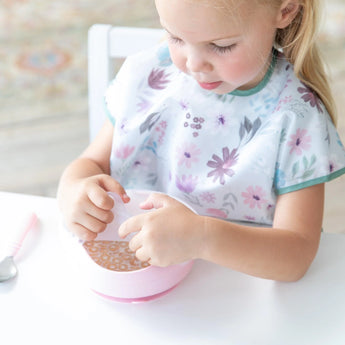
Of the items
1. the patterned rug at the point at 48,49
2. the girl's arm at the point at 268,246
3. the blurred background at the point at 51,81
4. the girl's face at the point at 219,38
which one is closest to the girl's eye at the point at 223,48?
the girl's face at the point at 219,38

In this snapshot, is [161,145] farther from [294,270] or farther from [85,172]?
[294,270]

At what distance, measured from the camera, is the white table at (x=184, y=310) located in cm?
68

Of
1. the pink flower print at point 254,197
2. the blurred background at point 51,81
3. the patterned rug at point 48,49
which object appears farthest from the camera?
the patterned rug at point 48,49

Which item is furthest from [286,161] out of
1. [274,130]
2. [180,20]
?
[180,20]

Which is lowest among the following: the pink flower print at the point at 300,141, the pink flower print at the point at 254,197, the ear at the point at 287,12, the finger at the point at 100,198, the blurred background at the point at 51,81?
the blurred background at the point at 51,81

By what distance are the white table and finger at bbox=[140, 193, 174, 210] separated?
95mm

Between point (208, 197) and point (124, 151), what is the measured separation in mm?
160

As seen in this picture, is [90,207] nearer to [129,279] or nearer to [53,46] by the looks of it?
[129,279]

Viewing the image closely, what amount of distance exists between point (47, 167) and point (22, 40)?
864mm

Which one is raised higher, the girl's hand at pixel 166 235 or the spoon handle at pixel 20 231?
the girl's hand at pixel 166 235

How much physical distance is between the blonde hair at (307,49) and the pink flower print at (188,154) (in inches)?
7.9

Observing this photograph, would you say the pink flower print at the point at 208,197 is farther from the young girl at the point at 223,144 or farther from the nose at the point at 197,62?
the nose at the point at 197,62

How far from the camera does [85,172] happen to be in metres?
0.92

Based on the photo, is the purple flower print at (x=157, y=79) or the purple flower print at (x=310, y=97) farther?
the purple flower print at (x=157, y=79)
